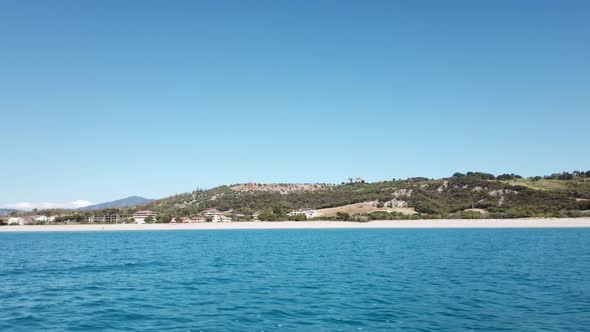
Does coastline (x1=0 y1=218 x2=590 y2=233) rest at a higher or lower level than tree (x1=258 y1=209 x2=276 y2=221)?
lower

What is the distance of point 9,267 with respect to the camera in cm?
3544

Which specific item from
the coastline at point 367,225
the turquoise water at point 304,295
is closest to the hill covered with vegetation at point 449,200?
the coastline at point 367,225

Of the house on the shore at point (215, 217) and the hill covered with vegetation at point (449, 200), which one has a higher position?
the hill covered with vegetation at point (449, 200)

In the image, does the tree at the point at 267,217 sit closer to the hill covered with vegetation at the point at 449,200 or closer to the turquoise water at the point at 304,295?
the hill covered with vegetation at the point at 449,200

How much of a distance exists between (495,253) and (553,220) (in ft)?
214

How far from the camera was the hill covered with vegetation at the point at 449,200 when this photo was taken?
113 m

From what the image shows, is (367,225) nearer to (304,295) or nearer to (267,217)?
(267,217)

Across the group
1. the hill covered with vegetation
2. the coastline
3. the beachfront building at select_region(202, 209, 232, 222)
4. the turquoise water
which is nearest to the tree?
the hill covered with vegetation

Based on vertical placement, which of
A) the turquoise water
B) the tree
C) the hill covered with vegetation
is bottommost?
A: the turquoise water

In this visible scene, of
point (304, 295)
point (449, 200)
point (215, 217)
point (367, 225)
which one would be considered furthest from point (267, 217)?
point (304, 295)

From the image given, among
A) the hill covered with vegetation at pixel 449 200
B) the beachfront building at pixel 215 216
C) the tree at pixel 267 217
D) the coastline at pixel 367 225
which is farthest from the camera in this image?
the beachfront building at pixel 215 216

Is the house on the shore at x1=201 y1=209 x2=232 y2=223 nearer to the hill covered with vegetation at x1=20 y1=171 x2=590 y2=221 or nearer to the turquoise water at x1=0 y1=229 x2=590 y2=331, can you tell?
the hill covered with vegetation at x1=20 y1=171 x2=590 y2=221

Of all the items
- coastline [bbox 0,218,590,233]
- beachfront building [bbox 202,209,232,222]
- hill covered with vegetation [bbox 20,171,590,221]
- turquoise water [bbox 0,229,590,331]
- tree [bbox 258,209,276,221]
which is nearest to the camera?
turquoise water [bbox 0,229,590,331]

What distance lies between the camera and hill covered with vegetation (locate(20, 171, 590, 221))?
370 ft
